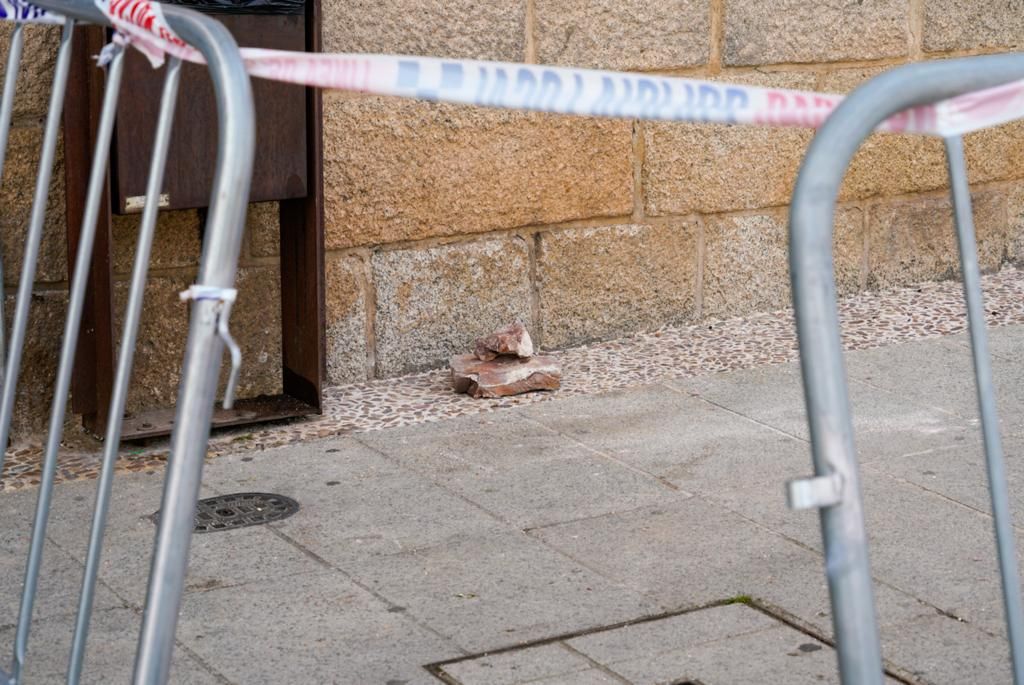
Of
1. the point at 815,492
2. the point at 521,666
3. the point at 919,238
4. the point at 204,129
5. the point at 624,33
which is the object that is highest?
the point at 624,33

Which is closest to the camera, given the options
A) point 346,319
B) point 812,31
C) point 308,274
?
point 308,274

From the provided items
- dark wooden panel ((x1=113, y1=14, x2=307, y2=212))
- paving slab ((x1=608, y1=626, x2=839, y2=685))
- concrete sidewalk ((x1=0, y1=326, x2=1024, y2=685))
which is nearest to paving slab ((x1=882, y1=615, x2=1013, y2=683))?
concrete sidewalk ((x1=0, y1=326, x2=1024, y2=685))

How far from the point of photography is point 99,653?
342 cm

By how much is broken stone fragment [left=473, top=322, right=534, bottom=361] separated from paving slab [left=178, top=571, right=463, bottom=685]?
172 cm

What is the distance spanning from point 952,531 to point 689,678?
3.77 ft

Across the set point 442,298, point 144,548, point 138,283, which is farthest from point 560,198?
point 138,283

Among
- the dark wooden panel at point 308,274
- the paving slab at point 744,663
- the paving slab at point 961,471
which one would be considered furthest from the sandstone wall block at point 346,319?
the paving slab at point 744,663

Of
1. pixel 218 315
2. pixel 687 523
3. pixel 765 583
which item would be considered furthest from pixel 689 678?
pixel 218 315

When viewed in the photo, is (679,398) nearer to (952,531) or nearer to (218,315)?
(952,531)

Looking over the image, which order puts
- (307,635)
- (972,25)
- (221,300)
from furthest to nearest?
(972,25), (307,635), (221,300)

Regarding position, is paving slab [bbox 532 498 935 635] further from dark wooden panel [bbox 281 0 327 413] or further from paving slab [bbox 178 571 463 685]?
dark wooden panel [bbox 281 0 327 413]

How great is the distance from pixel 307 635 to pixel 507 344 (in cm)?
208

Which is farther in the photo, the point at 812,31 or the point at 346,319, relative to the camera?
the point at 812,31

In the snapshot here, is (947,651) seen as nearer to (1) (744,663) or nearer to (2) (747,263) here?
(1) (744,663)
